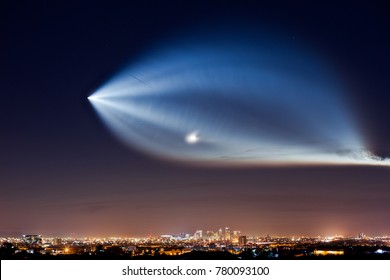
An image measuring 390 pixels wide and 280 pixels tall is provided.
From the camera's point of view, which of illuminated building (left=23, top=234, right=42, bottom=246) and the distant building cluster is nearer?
the distant building cluster

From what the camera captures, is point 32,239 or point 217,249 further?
point 32,239

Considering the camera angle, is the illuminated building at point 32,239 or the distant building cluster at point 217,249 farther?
the illuminated building at point 32,239
